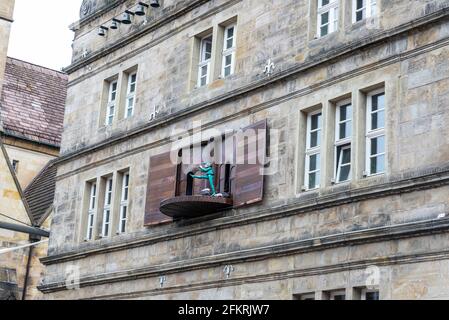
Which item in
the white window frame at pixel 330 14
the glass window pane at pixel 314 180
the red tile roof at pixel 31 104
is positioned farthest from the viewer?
the red tile roof at pixel 31 104

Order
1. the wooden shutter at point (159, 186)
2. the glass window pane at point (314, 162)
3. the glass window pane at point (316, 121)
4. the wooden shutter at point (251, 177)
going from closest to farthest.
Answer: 1. the glass window pane at point (314, 162)
2. the glass window pane at point (316, 121)
3. the wooden shutter at point (251, 177)
4. the wooden shutter at point (159, 186)

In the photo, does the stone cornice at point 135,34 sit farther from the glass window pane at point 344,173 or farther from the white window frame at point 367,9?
the glass window pane at point 344,173

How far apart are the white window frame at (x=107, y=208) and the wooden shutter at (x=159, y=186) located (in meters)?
1.81

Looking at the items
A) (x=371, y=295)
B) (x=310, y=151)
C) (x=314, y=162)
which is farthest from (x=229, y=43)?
(x=371, y=295)

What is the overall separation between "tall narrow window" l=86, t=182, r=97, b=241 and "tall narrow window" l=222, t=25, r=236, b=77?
17.6 ft

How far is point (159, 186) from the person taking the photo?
890 inches

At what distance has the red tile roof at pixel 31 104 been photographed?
38750mm

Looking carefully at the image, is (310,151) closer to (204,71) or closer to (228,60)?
(228,60)

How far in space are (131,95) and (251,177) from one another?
6.29 m

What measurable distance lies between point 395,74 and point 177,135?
6.77 meters

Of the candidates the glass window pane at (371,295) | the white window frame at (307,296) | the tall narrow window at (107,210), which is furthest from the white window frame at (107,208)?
the glass window pane at (371,295)

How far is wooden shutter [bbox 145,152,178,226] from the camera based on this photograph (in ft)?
72.8

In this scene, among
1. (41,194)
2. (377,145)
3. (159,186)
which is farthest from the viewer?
(41,194)
